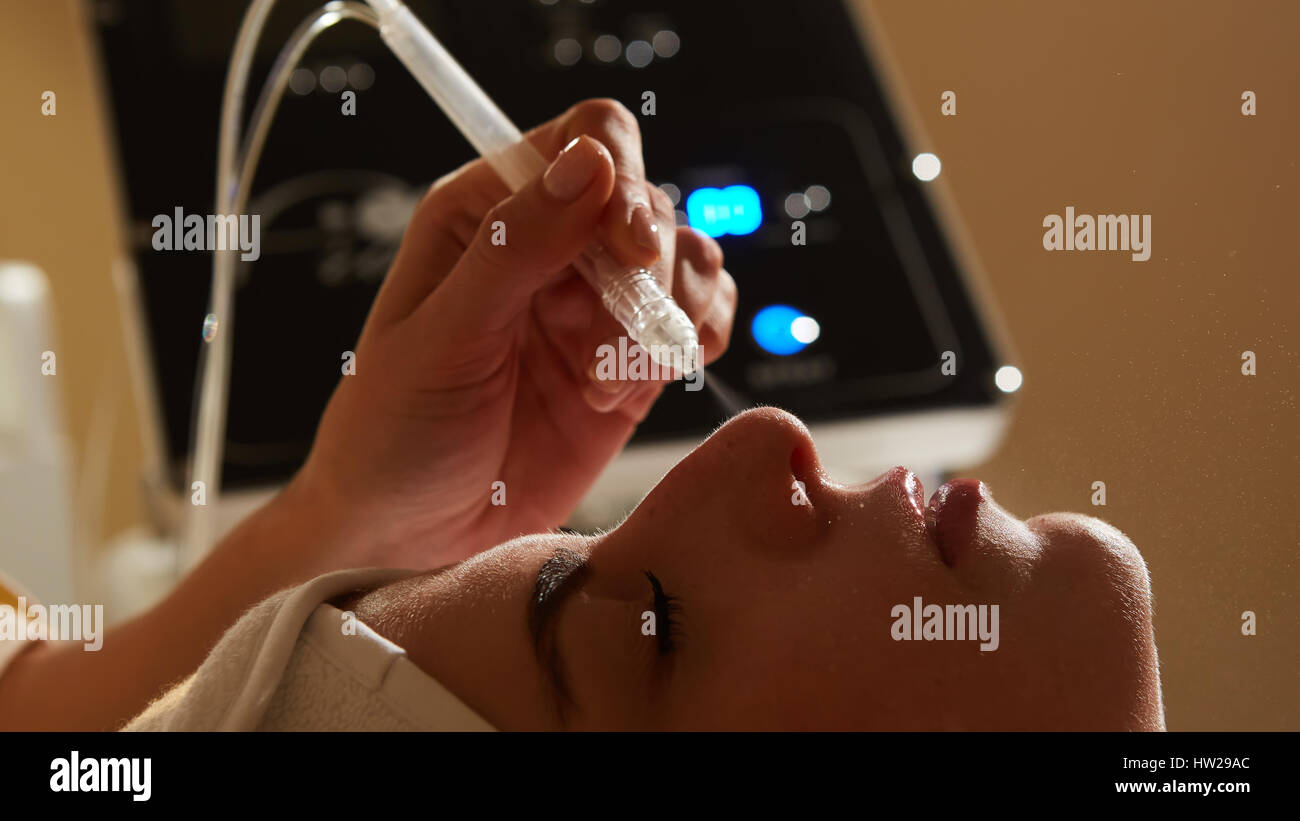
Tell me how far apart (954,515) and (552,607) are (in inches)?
7.5

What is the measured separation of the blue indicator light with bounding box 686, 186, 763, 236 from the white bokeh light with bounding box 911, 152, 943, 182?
7.3 inches

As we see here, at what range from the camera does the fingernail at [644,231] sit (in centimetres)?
60

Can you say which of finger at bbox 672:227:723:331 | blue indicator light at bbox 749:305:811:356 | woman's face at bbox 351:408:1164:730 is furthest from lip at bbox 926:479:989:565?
blue indicator light at bbox 749:305:811:356

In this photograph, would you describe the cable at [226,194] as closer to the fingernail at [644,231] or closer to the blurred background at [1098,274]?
the blurred background at [1098,274]

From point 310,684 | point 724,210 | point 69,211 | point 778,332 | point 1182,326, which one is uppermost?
point 69,211

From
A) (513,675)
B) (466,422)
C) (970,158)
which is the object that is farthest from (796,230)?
(513,675)

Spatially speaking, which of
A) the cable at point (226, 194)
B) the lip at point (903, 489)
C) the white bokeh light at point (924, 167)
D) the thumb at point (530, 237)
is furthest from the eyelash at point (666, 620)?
the white bokeh light at point (924, 167)

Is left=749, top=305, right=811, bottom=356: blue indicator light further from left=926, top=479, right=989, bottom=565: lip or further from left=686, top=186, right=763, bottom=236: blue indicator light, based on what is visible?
left=926, top=479, right=989, bottom=565: lip

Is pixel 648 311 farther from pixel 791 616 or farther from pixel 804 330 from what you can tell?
pixel 804 330

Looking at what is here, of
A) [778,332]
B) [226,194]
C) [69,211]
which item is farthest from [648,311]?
[69,211]

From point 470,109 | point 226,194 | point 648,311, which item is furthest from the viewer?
point 226,194

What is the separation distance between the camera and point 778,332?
1152 mm
